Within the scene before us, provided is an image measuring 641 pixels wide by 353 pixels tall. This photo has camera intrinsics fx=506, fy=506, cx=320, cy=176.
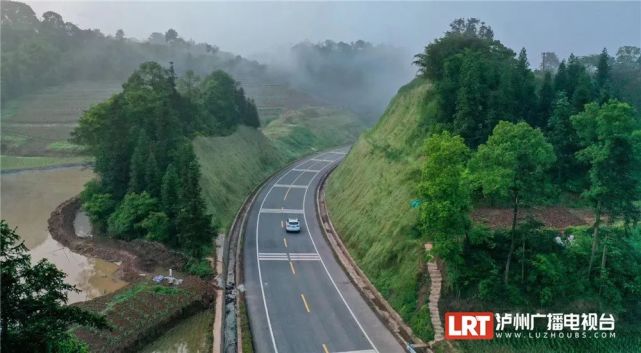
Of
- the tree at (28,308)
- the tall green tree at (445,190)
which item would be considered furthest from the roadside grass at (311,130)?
the tree at (28,308)

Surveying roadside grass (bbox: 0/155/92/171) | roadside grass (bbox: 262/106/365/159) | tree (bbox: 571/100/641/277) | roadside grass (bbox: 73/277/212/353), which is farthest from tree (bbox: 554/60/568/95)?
roadside grass (bbox: 0/155/92/171)

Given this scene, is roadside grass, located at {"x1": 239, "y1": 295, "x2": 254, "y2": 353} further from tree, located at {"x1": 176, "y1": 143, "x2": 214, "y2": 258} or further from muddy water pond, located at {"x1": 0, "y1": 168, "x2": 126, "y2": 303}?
muddy water pond, located at {"x1": 0, "y1": 168, "x2": 126, "y2": 303}

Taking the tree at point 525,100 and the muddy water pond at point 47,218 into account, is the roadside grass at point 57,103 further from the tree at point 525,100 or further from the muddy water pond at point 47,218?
the tree at point 525,100

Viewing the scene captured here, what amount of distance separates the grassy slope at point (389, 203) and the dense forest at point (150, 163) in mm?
11573

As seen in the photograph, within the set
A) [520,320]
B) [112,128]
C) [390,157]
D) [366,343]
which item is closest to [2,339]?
[366,343]

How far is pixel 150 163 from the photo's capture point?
4484 centimetres

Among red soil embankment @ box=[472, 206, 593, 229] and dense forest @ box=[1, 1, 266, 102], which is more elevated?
dense forest @ box=[1, 1, 266, 102]

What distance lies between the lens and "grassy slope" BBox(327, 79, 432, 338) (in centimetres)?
2864

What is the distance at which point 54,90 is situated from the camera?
128125mm

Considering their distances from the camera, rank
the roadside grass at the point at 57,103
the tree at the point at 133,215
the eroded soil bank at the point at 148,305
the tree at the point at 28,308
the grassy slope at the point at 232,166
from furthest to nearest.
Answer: the roadside grass at the point at 57,103 → the grassy slope at the point at 232,166 → the tree at the point at 133,215 → the eroded soil bank at the point at 148,305 → the tree at the point at 28,308

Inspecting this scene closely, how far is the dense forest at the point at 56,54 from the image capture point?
404 ft

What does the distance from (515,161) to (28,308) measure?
19763 millimetres

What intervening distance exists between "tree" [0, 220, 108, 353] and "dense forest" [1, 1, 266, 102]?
125 m

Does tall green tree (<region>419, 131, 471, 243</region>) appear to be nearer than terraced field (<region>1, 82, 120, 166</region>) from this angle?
Yes
